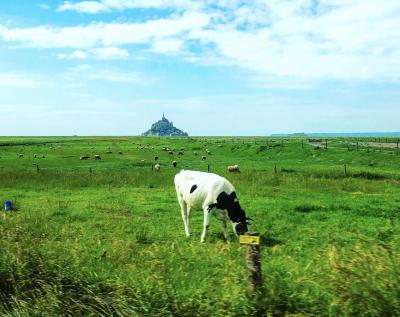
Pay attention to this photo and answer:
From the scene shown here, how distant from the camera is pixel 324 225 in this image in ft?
55.5

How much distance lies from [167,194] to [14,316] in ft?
64.3

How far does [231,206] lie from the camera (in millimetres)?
14633

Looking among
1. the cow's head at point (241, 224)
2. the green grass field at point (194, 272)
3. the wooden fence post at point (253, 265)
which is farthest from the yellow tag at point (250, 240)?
the cow's head at point (241, 224)

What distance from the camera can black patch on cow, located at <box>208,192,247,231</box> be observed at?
14523mm

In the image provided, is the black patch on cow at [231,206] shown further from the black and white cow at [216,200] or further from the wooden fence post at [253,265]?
the wooden fence post at [253,265]

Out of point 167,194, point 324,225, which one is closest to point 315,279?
point 324,225

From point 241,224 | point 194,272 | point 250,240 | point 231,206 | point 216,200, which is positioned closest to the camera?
point 250,240

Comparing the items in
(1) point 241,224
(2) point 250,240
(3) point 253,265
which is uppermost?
(2) point 250,240

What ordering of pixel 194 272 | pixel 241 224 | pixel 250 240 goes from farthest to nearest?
pixel 241 224
pixel 194 272
pixel 250 240

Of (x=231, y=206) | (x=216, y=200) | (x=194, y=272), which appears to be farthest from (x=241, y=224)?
(x=194, y=272)

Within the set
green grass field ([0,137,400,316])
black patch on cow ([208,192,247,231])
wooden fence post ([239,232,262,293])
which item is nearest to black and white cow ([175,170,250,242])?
black patch on cow ([208,192,247,231])

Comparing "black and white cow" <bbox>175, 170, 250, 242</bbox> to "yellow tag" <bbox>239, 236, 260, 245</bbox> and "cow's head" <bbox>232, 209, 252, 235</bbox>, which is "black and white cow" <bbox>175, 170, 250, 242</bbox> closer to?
"cow's head" <bbox>232, 209, 252, 235</bbox>

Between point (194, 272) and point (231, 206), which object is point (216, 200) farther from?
point (194, 272)

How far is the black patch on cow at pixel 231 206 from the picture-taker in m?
14.5
